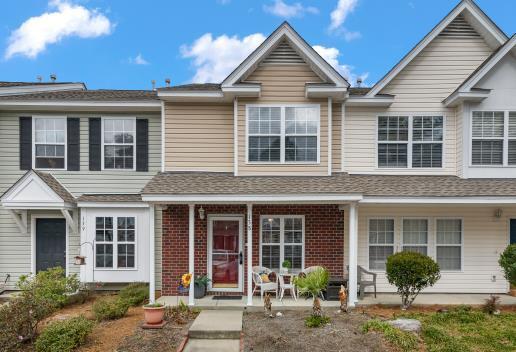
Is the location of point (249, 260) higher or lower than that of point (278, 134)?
lower

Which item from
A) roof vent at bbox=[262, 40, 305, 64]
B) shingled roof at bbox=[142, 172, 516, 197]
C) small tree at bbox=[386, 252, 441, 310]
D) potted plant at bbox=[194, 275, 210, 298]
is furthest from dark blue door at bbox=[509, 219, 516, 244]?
potted plant at bbox=[194, 275, 210, 298]

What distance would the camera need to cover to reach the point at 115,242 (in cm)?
1085

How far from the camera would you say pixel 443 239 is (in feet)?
35.9

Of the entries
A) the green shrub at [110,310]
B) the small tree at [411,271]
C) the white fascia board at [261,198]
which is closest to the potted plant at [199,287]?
the green shrub at [110,310]

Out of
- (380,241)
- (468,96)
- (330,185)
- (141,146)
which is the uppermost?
(468,96)

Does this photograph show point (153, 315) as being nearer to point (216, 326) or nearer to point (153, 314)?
point (153, 314)

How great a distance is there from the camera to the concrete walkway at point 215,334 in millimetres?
7137

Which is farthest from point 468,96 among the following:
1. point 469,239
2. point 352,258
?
point 352,258

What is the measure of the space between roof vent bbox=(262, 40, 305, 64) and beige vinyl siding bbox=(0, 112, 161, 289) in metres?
3.87

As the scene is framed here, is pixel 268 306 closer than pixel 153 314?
No

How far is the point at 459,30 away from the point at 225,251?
9674 millimetres

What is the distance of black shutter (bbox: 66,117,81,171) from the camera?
1121cm

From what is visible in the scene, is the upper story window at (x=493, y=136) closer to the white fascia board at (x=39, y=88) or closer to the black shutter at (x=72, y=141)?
the black shutter at (x=72, y=141)

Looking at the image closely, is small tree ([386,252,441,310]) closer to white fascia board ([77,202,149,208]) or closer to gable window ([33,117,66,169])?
white fascia board ([77,202,149,208])
